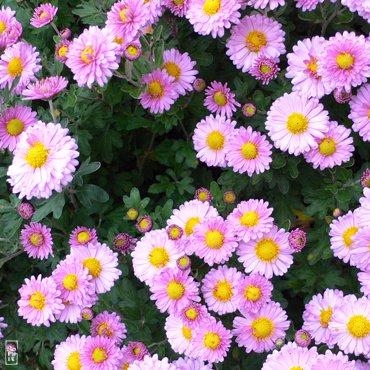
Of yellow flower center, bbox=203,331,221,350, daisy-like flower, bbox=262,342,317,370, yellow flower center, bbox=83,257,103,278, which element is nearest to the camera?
daisy-like flower, bbox=262,342,317,370

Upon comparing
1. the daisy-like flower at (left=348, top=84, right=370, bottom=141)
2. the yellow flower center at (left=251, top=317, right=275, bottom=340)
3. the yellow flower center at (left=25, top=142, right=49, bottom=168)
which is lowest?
the yellow flower center at (left=251, top=317, right=275, bottom=340)

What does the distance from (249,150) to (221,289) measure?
1.94 feet

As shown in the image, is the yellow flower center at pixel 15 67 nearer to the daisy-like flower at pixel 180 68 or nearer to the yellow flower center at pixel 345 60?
the daisy-like flower at pixel 180 68

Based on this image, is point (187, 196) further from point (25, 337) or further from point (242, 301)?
point (25, 337)

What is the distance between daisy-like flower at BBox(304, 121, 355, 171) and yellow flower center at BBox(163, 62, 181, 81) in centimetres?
74

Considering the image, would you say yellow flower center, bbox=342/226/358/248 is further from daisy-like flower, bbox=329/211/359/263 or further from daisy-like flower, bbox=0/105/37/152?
daisy-like flower, bbox=0/105/37/152

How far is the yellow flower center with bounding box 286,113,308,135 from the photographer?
2594mm

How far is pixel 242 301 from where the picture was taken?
2496 millimetres

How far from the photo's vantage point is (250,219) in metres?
2.54

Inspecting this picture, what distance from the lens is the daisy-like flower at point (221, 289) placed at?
8.34 ft

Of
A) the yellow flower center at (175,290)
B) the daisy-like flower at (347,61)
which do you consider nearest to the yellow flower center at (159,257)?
the yellow flower center at (175,290)

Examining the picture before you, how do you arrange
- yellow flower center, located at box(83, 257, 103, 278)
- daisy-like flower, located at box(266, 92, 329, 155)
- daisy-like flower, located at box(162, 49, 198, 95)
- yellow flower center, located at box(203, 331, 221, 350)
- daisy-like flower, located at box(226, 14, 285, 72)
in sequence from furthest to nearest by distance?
1. daisy-like flower, located at box(162, 49, 198, 95)
2. daisy-like flower, located at box(226, 14, 285, 72)
3. yellow flower center, located at box(83, 257, 103, 278)
4. daisy-like flower, located at box(266, 92, 329, 155)
5. yellow flower center, located at box(203, 331, 221, 350)

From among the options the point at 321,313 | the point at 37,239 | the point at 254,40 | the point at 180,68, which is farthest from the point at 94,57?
the point at 321,313

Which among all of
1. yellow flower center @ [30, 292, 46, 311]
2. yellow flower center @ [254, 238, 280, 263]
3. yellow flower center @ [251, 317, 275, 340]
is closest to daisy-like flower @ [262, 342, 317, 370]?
yellow flower center @ [251, 317, 275, 340]
